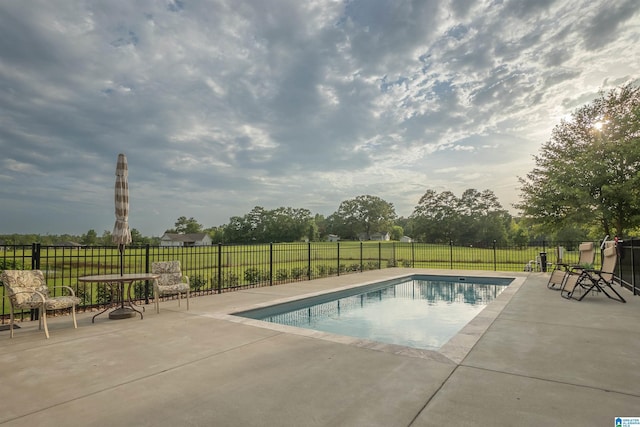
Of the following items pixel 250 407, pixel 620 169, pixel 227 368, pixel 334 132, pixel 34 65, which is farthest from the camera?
pixel 620 169

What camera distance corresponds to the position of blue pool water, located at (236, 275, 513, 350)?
5.76m

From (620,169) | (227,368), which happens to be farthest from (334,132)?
(620,169)

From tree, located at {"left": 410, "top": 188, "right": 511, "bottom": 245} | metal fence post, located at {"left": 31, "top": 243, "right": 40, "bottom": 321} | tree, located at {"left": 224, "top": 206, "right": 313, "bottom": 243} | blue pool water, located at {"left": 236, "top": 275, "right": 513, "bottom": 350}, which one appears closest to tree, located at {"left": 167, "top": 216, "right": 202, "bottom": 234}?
tree, located at {"left": 224, "top": 206, "right": 313, "bottom": 243}

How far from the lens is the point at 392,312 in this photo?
7.53 m

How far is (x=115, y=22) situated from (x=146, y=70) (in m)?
1.79

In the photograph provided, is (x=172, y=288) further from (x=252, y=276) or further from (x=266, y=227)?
(x=266, y=227)

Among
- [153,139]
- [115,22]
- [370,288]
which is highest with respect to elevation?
[115,22]

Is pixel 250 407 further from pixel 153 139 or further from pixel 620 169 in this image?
pixel 620 169

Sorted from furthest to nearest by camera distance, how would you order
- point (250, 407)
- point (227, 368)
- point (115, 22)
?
point (115, 22) → point (227, 368) → point (250, 407)

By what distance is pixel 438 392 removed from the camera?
2.65 metres

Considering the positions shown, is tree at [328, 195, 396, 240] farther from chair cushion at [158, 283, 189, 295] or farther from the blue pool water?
chair cushion at [158, 283, 189, 295]
